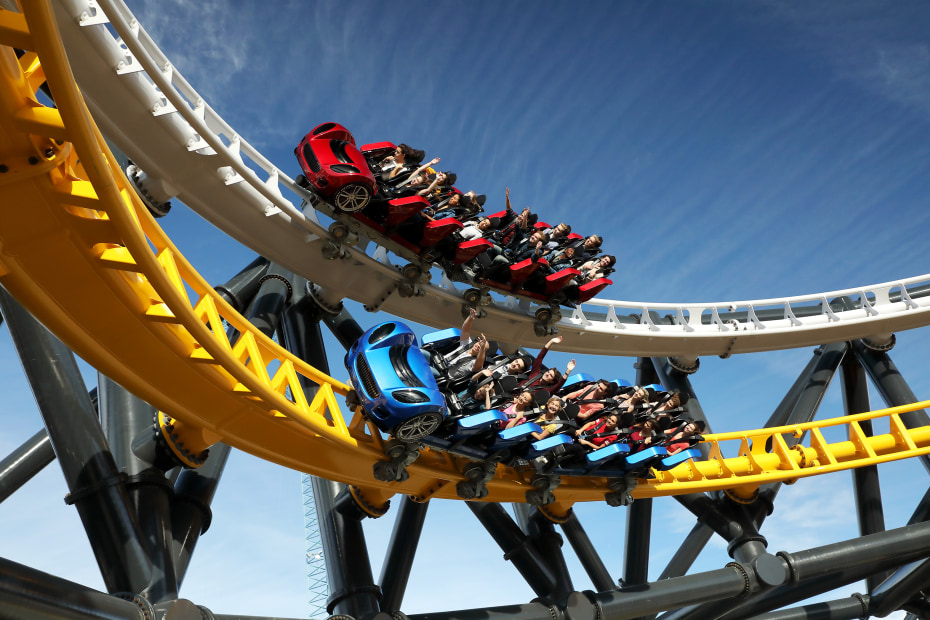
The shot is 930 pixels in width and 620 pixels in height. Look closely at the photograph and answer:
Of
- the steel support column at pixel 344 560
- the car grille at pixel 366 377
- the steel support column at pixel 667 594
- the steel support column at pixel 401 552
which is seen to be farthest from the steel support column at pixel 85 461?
the steel support column at pixel 667 594

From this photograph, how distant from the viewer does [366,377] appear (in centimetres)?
598

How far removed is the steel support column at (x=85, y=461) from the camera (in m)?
5.07

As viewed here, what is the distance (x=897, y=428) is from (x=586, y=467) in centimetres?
477

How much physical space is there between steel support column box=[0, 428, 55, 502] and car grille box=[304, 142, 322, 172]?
10.8 ft

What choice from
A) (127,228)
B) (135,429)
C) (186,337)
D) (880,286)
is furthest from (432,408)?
(880,286)

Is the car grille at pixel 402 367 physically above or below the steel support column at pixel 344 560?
above

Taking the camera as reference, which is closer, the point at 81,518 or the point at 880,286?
the point at 81,518

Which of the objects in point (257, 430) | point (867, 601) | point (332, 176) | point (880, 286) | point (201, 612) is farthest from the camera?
point (880, 286)

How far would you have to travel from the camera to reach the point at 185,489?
20.2ft

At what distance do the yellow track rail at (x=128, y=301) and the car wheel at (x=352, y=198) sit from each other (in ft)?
6.47

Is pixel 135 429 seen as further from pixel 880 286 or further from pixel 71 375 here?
pixel 880 286

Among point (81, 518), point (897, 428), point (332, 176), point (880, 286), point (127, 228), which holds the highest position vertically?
point (880, 286)

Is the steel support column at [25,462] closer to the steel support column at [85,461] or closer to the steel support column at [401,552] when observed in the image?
the steel support column at [85,461]

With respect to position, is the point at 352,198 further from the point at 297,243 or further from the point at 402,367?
the point at 402,367
